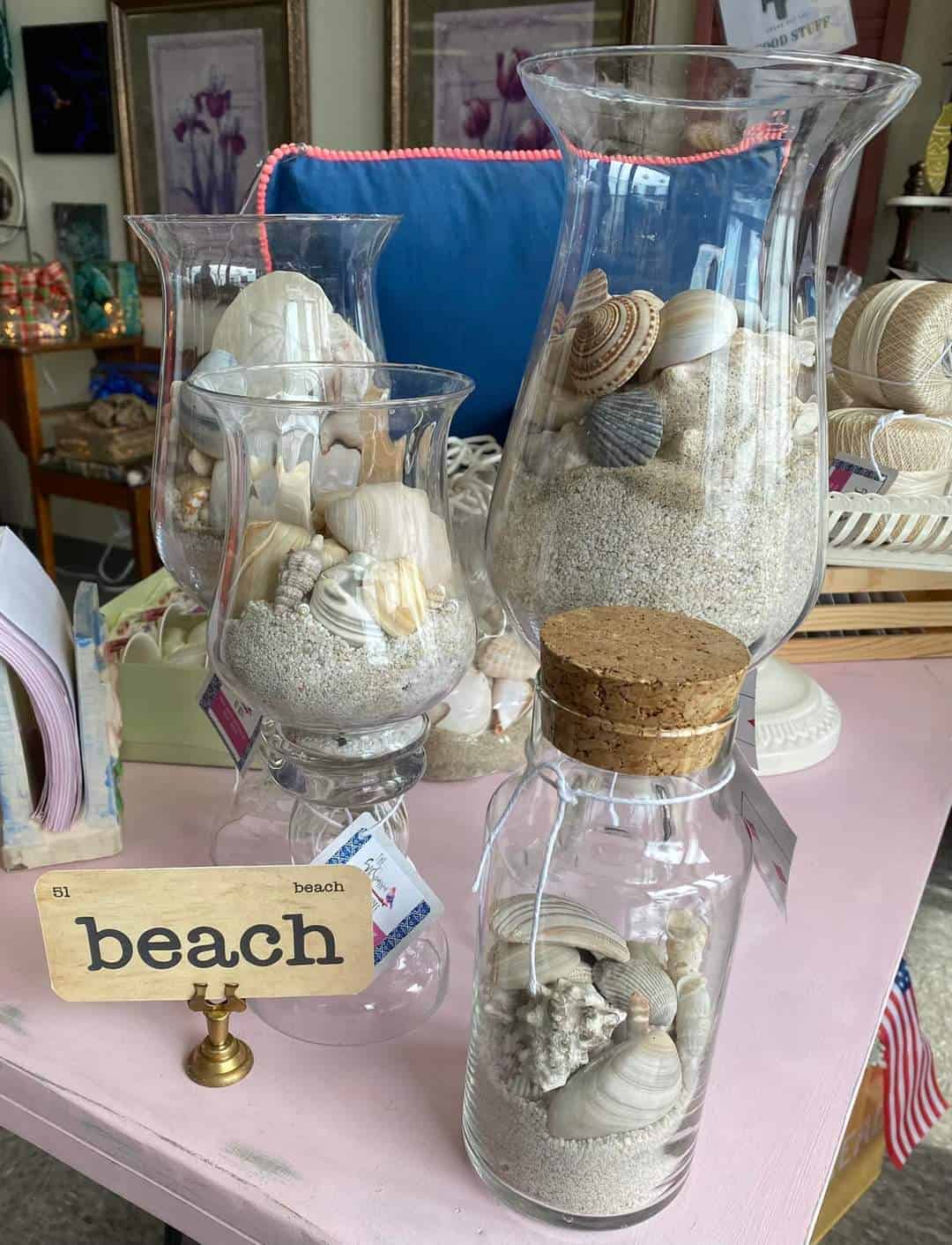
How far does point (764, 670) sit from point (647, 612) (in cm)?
38

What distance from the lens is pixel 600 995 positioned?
350 millimetres

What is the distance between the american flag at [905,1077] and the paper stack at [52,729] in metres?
0.57

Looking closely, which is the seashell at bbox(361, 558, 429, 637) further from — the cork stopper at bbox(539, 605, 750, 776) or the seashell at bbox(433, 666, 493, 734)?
the seashell at bbox(433, 666, 493, 734)

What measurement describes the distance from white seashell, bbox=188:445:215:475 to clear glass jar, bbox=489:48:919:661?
17cm

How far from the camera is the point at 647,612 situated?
0.36 m

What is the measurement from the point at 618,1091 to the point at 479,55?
6.67ft

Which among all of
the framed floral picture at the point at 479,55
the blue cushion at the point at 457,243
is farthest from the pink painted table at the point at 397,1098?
the framed floral picture at the point at 479,55

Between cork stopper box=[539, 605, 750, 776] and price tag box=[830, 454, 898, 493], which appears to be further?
price tag box=[830, 454, 898, 493]

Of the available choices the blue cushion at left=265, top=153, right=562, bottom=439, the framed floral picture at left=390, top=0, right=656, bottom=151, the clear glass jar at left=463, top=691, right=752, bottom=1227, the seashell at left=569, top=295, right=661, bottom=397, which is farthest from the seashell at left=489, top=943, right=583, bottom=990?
the framed floral picture at left=390, top=0, right=656, bottom=151

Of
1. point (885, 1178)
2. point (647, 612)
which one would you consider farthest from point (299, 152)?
point (885, 1178)

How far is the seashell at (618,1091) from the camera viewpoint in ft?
1.10

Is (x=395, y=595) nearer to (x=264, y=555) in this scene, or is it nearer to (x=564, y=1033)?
(x=264, y=555)

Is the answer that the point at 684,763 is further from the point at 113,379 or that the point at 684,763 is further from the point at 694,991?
the point at 113,379

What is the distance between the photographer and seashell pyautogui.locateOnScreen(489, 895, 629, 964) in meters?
0.36
